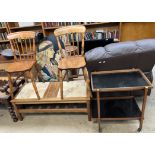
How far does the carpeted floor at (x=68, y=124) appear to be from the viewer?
6.54 ft

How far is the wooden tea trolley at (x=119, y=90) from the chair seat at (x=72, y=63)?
7.4 inches

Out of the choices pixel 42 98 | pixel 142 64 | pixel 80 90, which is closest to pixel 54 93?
pixel 42 98

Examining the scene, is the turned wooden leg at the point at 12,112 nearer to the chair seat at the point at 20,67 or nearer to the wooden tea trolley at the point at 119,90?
the chair seat at the point at 20,67

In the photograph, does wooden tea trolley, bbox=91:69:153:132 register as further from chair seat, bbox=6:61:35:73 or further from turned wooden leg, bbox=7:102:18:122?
turned wooden leg, bbox=7:102:18:122

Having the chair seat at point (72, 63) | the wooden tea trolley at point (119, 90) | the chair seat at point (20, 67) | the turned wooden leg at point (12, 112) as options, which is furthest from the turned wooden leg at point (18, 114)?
the wooden tea trolley at point (119, 90)

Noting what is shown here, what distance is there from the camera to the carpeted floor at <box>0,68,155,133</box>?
1.99m

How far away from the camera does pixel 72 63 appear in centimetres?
199

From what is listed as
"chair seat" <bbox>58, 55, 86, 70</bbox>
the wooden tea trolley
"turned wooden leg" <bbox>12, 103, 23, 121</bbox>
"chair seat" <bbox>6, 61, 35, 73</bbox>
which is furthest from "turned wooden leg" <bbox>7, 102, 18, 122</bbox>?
the wooden tea trolley

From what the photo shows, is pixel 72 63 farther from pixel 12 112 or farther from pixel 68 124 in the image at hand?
pixel 12 112

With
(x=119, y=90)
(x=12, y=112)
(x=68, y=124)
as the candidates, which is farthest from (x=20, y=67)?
(x=119, y=90)

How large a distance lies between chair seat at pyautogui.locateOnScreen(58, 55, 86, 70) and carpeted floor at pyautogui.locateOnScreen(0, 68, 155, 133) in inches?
28.7

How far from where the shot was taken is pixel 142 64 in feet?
6.60
